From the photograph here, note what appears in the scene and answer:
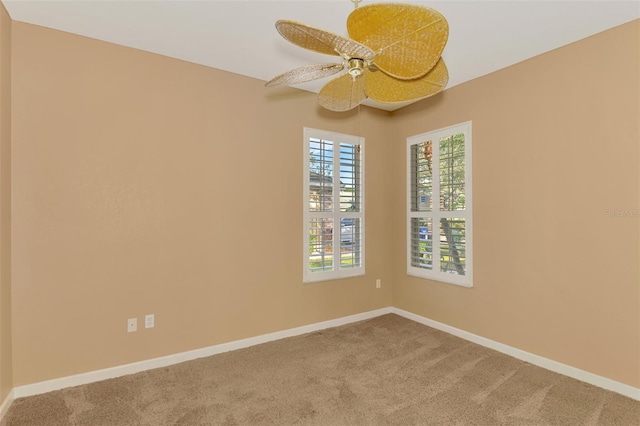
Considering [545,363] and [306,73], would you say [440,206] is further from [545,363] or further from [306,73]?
[306,73]

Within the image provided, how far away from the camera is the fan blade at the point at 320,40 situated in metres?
1.39

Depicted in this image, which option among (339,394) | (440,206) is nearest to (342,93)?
(440,206)

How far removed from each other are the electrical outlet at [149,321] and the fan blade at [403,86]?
98.0 inches

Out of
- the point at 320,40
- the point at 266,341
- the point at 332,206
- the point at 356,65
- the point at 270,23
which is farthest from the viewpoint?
the point at 332,206

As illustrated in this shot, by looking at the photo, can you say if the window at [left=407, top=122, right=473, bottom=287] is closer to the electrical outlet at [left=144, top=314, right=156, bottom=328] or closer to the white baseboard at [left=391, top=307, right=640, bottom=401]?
the white baseboard at [left=391, top=307, right=640, bottom=401]

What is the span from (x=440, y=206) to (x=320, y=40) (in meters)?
2.65

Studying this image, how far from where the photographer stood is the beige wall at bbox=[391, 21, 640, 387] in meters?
2.39

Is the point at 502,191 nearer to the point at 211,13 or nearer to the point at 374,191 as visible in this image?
the point at 374,191

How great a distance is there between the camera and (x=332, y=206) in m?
3.80

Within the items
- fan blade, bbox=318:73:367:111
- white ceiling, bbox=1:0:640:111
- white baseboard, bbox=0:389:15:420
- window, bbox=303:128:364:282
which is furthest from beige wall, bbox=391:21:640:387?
white baseboard, bbox=0:389:15:420

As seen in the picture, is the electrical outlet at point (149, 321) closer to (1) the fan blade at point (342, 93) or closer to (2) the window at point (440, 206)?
(1) the fan blade at point (342, 93)

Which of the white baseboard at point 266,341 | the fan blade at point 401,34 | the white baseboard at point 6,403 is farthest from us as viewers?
the white baseboard at point 266,341

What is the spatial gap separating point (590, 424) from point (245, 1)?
346cm

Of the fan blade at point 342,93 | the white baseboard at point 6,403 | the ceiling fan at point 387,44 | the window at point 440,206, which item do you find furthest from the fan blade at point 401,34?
the white baseboard at point 6,403
